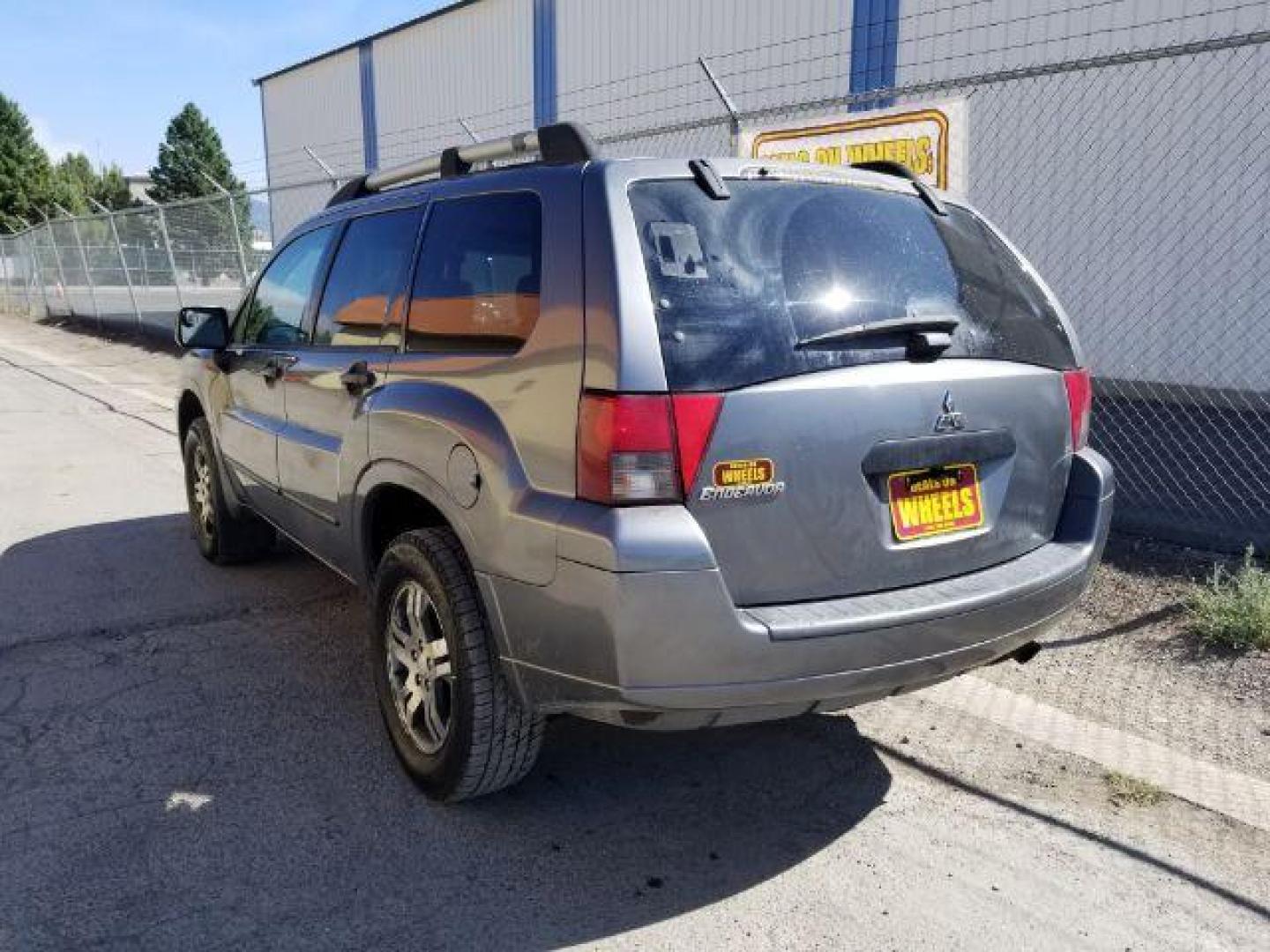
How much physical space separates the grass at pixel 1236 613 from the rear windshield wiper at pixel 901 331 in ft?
7.46

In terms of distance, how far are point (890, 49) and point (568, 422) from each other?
1013 cm

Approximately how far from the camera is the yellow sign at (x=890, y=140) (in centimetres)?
590

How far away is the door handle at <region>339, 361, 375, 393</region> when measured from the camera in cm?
325

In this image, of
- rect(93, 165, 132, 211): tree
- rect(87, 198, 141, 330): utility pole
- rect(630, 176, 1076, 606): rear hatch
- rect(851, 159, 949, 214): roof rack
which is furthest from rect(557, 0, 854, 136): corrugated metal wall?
rect(93, 165, 132, 211): tree

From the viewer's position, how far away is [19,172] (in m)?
54.8

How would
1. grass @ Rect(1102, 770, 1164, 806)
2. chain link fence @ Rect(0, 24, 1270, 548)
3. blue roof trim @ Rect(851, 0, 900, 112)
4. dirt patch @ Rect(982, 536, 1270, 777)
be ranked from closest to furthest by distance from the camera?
grass @ Rect(1102, 770, 1164, 806) < dirt patch @ Rect(982, 536, 1270, 777) < chain link fence @ Rect(0, 24, 1270, 548) < blue roof trim @ Rect(851, 0, 900, 112)

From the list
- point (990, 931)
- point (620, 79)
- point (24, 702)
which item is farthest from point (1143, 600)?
point (620, 79)

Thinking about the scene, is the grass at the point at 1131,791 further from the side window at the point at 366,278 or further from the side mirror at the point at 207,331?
the side mirror at the point at 207,331

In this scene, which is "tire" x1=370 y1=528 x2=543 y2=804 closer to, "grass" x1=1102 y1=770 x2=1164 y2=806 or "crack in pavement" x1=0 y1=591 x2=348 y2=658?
"crack in pavement" x1=0 y1=591 x2=348 y2=658

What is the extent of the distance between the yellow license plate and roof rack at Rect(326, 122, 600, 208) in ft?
3.92

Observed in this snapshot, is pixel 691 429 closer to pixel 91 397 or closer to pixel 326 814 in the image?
pixel 326 814

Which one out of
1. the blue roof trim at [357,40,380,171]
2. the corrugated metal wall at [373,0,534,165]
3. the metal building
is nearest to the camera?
the metal building

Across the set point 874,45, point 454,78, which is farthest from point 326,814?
point 454,78

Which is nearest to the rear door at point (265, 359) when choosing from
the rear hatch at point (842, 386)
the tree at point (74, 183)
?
the rear hatch at point (842, 386)
